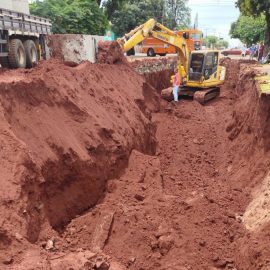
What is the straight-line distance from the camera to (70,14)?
2406cm

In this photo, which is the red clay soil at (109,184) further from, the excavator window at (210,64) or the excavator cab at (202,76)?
the excavator window at (210,64)

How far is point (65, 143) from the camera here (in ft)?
28.6

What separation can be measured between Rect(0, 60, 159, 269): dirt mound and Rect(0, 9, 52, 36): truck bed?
2.44 m

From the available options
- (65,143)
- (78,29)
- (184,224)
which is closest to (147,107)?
(65,143)

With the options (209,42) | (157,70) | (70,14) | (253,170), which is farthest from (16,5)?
(209,42)

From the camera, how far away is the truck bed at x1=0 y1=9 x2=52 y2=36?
42.4 ft

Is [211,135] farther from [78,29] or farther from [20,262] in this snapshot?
[78,29]

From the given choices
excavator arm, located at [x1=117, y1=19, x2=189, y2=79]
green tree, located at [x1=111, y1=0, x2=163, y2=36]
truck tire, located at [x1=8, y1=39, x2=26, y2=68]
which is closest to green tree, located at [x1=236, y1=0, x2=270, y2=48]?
excavator arm, located at [x1=117, y1=19, x2=189, y2=79]

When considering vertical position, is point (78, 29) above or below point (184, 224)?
above

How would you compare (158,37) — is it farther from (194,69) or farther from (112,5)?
(112,5)

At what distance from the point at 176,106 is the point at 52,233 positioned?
1255 cm

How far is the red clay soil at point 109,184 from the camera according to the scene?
6379 millimetres

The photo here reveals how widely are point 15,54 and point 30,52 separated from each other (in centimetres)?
174

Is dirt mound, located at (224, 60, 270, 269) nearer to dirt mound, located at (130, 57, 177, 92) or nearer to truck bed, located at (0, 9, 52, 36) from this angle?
dirt mound, located at (130, 57, 177, 92)
